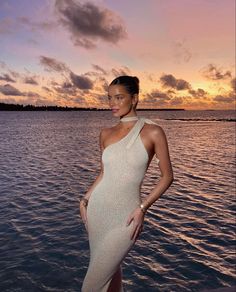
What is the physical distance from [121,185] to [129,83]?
98 centimetres

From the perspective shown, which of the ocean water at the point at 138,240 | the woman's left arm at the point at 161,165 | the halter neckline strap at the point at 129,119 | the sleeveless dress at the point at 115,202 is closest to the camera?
the woman's left arm at the point at 161,165

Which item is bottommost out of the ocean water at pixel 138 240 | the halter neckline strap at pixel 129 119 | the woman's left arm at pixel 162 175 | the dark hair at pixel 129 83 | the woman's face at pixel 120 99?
the ocean water at pixel 138 240

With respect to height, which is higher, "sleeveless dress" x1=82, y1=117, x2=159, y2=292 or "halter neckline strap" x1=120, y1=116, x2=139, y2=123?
"halter neckline strap" x1=120, y1=116, x2=139, y2=123

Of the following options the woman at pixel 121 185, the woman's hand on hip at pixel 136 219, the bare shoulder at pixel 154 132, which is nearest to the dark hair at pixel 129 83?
the woman at pixel 121 185

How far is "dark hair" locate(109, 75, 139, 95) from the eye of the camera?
3.25 metres

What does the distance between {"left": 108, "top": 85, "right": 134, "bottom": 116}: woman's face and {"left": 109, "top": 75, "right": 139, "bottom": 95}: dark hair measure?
0.03 meters

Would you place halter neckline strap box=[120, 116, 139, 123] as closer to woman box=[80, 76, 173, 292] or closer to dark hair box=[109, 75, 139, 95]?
woman box=[80, 76, 173, 292]

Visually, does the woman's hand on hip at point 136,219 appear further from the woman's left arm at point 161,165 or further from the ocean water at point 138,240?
the ocean water at point 138,240

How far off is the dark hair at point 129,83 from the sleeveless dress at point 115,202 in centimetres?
30

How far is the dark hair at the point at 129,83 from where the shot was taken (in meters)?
3.25

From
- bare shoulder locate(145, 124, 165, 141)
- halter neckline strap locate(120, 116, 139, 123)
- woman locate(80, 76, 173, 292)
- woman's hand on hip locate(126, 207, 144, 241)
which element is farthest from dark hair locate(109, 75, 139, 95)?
woman's hand on hip locate(126, 207, 144, 241)

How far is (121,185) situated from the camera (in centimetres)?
321

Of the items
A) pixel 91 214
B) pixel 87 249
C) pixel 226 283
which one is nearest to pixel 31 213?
pixel 87 249

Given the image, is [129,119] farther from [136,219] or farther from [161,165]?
[136,219]
